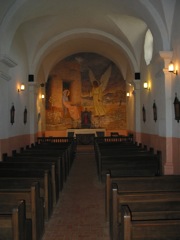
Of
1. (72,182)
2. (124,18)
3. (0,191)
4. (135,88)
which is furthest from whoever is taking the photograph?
(135,88)

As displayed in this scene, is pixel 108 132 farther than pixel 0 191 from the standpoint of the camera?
Yes

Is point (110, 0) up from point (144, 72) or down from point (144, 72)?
up

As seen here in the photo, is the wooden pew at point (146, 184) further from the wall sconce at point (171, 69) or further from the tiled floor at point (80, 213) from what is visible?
the wall sconce at point (171, 69)

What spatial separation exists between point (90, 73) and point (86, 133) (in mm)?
4838

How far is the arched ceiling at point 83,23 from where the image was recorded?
8.85 meters

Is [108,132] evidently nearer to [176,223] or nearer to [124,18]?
[124,18]

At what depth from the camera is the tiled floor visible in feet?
15.3

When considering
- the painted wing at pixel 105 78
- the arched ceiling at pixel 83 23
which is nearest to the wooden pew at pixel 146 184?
the arched ceiling at pixel 83 23

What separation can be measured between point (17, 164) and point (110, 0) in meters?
6.87

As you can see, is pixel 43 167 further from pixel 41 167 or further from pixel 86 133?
pixel 86 133

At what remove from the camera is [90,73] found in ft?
70.0

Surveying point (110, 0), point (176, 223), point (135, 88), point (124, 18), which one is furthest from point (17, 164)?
point (135, 88)

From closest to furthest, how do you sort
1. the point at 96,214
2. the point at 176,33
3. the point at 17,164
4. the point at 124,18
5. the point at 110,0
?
the point at 96,214 < the point at 17,164 < the point at 176,33 < the point at 110,0 < the point at 124,18

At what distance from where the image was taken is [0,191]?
13.4 feet
